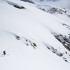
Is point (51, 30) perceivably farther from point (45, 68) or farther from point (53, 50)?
point (45, 68)

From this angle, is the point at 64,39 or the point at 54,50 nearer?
the point at 54,50

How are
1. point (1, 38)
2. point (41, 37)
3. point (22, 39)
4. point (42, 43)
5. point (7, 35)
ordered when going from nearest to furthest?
1. point (1, 38)
2. point (7, 35)
3. point (22, 39)
4. point (42, 43)
5. point (41, 37)

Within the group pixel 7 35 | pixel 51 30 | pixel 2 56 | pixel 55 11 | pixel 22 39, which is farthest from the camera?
pixel 55 11

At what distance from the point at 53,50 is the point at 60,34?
7.73 meters

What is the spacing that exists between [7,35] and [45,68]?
741cm

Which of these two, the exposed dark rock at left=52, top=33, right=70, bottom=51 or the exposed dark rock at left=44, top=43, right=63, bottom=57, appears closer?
the exposed dark rock at left=44, top=43, right=63, bottom=57

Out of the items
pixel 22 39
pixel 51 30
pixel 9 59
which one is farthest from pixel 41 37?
pixel 9 59

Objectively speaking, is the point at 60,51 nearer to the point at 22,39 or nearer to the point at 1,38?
the point at 22,39

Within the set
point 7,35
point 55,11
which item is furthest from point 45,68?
point 55,11

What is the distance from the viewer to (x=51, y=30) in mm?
21594

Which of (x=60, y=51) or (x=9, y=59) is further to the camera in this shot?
(x=60, y=51)

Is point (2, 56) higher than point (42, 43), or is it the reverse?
point (2, 56)

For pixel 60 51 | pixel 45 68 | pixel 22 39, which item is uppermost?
pixel 22 39

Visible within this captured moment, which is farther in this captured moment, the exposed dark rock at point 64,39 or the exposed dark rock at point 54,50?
the exposed dark rock at point 64,39
